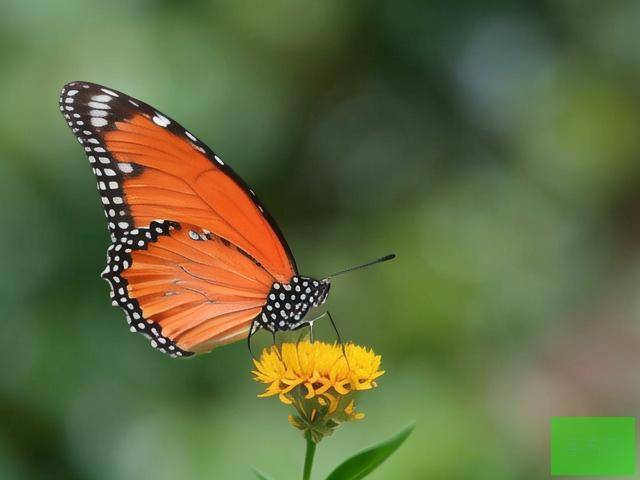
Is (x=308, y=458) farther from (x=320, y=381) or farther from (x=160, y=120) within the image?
(x=160, y=120)

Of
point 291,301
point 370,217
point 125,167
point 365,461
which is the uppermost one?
point 370,217

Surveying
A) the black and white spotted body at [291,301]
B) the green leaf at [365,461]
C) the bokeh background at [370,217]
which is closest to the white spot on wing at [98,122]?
the black and white spotted body at [291,301]

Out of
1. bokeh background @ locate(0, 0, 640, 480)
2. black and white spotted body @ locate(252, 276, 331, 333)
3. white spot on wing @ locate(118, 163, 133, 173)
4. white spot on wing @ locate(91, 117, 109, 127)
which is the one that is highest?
bokeh background @ locate(0, 0, 640, 480)

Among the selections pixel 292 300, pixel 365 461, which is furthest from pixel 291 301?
pixel 365 461

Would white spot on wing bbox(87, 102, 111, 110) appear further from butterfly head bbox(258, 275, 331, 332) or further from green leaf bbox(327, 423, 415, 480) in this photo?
green leaf bbox(327, 423, 415, 480)

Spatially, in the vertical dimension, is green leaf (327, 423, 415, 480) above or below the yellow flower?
below

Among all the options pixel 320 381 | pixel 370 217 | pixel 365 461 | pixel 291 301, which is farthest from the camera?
pixel 370 217

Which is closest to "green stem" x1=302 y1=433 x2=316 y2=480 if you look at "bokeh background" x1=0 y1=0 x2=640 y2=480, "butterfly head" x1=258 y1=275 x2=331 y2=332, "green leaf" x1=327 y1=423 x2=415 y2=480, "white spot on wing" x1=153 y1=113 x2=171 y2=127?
"green leaf" x1=327 y1=423 x2=415 y2=480
